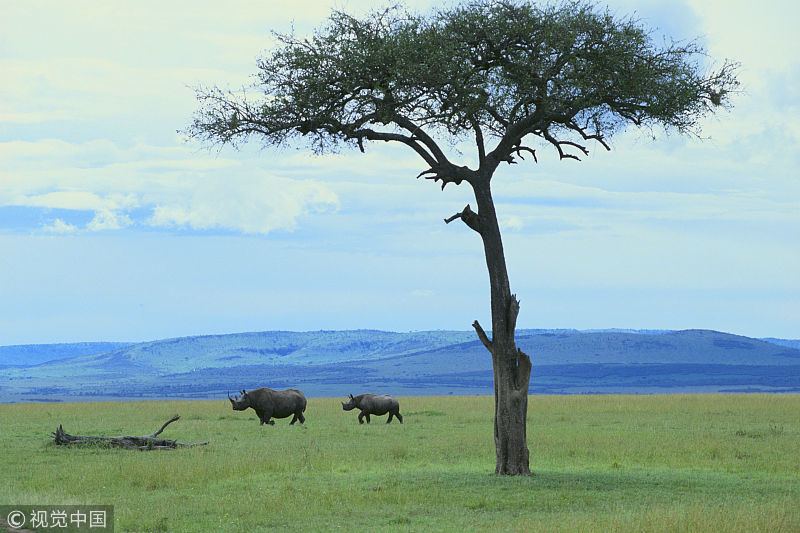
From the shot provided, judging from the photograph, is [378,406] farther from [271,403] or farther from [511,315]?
[511,315]

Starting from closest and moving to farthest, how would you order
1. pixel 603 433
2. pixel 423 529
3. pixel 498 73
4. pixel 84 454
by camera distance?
pixel 423 529, pixel 498 73, pixel 84 454, pixel 603 433

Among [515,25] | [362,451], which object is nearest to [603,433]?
[362,451]

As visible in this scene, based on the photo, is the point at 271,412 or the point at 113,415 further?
the point at 113,415

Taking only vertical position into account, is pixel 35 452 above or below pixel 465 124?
below

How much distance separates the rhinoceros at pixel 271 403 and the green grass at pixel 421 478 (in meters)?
0.81

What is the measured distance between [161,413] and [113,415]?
8.47ft

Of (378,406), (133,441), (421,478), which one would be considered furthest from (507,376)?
(378,406)

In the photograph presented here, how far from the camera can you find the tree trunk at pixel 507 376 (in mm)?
22938

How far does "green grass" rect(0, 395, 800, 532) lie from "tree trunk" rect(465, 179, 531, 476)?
73 cm

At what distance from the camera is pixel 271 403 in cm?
4172

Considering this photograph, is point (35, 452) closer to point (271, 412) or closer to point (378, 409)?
point (271, 412)

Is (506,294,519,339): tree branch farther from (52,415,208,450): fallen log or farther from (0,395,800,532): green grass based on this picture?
(52,415,208,450): fallen log

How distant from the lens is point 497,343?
75.7ft

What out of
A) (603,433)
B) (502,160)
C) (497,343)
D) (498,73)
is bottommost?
(603,433)
